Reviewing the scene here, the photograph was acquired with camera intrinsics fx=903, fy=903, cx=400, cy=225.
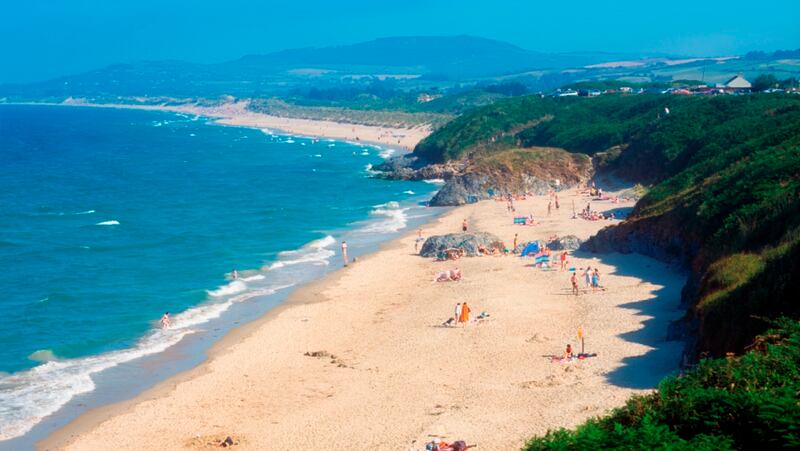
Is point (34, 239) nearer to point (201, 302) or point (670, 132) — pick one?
point (201, 302)

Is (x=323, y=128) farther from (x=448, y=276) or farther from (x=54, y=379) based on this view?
(x=54, y=379)

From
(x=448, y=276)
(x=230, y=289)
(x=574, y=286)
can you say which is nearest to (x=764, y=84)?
(x=448, y=276)

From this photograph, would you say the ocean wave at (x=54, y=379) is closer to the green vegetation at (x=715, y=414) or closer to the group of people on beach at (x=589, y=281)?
the group of people on beach at (x=589, y=281)

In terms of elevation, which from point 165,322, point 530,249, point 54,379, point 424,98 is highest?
point 424,98

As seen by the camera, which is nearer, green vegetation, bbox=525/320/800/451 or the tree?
green vegetation, bbox=525/320/800/451

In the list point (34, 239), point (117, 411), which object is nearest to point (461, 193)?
point (34, 239)

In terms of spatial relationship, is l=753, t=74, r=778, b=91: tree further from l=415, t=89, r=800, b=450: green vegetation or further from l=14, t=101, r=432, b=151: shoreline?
l=14, t=101, r=432, b=151: shoreline

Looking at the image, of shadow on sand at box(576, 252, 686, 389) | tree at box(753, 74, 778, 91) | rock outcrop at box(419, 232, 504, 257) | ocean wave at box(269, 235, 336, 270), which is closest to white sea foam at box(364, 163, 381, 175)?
ocean wave at box(269, 235, 336, 270)
